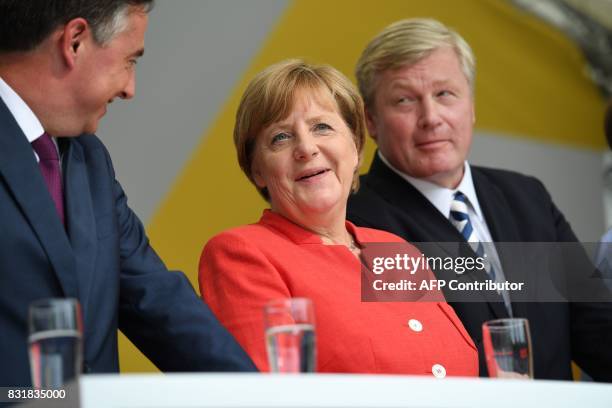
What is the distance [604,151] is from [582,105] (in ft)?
0.98

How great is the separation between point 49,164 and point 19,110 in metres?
0.13

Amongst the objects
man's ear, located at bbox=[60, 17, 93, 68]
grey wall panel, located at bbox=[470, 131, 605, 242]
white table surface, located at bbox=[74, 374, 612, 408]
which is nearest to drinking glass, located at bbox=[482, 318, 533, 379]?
white table surface, located at bbox=[74, 374, 612, 408]

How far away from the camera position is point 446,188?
3225mm

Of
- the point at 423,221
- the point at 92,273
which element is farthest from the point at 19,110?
the point at 423,221

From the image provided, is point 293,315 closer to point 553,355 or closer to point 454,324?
point 454,324

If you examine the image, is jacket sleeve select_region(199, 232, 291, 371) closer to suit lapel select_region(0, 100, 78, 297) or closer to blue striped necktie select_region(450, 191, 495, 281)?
suit lapel select_region(0, 100, 78, 297)

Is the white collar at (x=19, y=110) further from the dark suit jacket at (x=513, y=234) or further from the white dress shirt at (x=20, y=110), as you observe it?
the dark suit jacket at (x=513, y=234)

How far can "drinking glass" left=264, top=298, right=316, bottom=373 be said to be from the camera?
1.70m

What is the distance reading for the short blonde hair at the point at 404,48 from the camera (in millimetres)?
3240

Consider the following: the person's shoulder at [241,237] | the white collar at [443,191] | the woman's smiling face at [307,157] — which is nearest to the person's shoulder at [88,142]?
the person's shoulder at [241,237]

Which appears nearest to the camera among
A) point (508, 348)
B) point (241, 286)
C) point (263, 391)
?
point (263, 391)

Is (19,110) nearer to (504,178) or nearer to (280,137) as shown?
(280,137)

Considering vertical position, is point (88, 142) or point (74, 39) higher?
point (74, 39)

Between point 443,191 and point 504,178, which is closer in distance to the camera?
point 443,191
